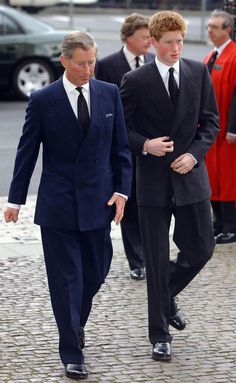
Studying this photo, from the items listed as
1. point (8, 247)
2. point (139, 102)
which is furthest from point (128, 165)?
point (8, 247)

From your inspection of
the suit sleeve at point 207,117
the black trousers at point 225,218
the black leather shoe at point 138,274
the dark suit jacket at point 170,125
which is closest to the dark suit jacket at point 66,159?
the dark suit jacket at point 170,125

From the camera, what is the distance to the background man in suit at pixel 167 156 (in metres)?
6.85

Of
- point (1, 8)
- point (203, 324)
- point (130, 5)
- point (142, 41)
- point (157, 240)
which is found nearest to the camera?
point (157, 240)

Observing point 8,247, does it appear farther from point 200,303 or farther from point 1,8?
point 1,8

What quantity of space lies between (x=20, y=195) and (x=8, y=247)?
3.23m

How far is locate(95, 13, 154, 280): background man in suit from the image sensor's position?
28.9ft

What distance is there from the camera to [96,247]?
263 inches

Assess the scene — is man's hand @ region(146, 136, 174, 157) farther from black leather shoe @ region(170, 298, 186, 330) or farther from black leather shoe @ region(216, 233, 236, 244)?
black leather shoe @ region(216, 233, 236, 244)

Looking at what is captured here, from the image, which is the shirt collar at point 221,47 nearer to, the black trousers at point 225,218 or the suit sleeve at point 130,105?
the black trousers at point 225,218

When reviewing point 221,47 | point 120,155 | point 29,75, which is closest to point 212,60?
point 221,47

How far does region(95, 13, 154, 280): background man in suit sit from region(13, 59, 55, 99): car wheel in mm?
10608

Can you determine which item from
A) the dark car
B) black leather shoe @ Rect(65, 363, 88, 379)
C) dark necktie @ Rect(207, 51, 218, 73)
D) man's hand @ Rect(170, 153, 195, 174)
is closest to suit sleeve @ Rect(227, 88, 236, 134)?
dark necktie @ Rect(207, 51, 218, 73)

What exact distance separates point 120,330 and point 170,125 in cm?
138

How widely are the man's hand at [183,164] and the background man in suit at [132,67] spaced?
6.49 ft
